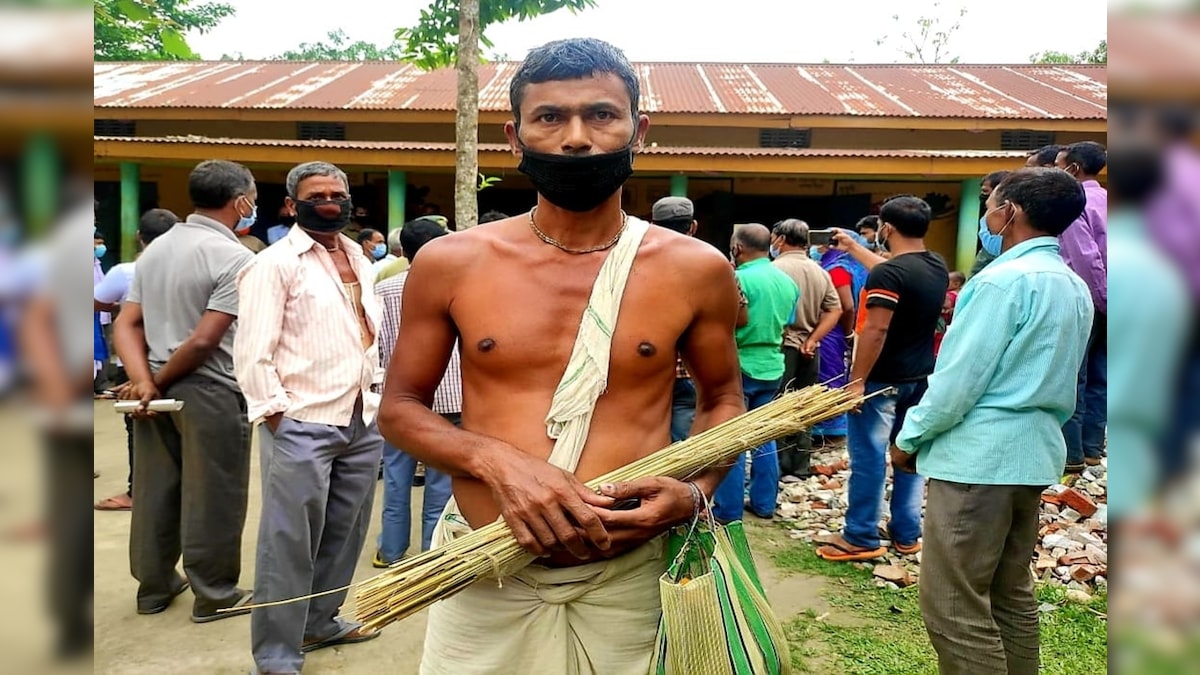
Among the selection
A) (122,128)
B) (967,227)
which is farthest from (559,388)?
(122,128)

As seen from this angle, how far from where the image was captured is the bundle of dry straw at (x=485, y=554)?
5.29ft

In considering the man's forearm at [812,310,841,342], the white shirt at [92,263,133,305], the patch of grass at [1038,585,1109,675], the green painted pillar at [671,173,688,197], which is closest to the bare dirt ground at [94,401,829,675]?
the patch of grass at [1038,585,1109,675]

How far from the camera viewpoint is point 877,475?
455 cm

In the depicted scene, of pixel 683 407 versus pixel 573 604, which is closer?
pixel 573 604

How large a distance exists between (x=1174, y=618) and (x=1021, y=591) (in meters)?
2.73

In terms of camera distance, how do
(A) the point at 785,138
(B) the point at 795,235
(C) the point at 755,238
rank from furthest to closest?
(A) the point at 785,138 → (B) the point at 795,235 → (C) the point at 755,238

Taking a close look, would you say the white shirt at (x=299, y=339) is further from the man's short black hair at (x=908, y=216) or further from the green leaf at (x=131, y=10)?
the man's short black hair at (x=908, y=216)

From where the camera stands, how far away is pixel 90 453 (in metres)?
0.59

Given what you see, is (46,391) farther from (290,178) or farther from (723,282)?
(290,178)

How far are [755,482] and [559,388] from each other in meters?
3.96

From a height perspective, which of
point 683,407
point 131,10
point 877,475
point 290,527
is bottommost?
point 877,475

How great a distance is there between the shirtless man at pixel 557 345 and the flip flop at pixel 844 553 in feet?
10.2

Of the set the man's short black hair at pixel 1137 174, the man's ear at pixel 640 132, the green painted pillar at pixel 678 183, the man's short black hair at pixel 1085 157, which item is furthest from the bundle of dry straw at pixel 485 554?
the green painted pillar at pixel 678 183

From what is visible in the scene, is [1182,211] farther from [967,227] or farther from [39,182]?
[967,227]
